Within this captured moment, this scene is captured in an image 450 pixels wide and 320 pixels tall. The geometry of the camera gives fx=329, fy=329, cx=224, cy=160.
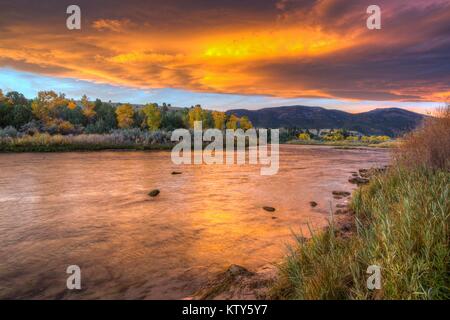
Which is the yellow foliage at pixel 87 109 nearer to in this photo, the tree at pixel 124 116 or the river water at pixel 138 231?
the tree at pixel 124 116

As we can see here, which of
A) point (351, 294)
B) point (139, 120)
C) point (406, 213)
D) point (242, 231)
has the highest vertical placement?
point (139, 120)

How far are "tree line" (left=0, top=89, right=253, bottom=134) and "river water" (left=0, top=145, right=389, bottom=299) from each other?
42360 millimetres

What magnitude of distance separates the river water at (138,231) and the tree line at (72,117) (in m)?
42.4

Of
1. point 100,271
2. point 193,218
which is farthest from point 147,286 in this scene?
point 193,218

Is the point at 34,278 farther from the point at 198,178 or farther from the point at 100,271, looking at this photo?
the point at 198,178

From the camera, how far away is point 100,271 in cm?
646

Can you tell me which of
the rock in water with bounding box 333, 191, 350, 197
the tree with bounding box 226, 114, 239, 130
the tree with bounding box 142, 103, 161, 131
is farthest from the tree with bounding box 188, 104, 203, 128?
the rock in water with bounding box 333, 191, 350, 197

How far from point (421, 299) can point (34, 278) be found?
20.5ft

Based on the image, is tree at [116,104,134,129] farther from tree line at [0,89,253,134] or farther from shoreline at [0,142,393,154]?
shoreline at [0,142,393,154]

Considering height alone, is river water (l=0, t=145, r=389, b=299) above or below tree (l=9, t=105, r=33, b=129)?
below

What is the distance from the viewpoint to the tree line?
5662cm

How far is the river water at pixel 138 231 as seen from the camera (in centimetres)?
607

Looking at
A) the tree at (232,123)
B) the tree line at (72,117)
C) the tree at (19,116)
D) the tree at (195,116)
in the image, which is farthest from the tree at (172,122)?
the tree at (19,116)

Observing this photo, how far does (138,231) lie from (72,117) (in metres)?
74.5
